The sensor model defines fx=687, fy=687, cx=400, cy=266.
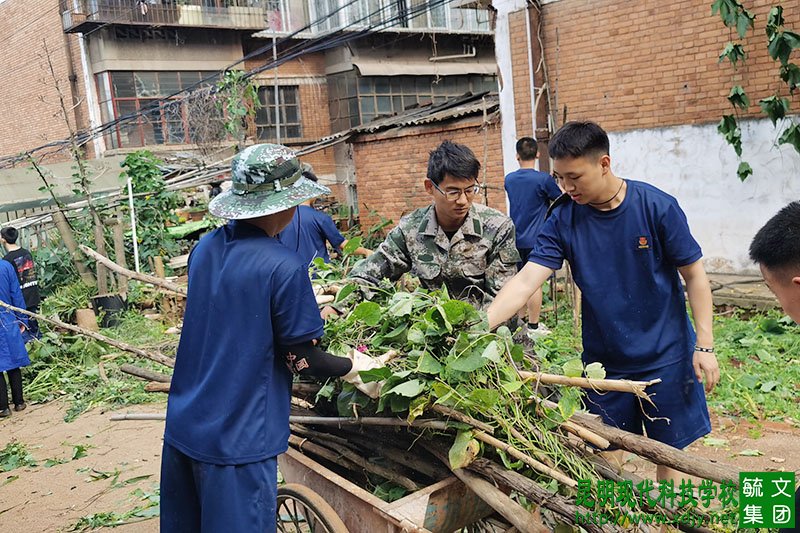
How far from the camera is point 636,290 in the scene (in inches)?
120

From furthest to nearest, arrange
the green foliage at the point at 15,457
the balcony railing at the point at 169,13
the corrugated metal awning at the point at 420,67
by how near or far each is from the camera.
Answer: the corrugated metal awning at the point at 420,67 → the balcony railing at the point at 169,13 → the green foliage at the point at 15,457

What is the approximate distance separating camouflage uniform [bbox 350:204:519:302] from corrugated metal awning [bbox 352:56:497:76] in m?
16.7

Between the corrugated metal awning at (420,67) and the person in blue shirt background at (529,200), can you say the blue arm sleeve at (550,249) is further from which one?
the corrugated metal awning at (420,67)

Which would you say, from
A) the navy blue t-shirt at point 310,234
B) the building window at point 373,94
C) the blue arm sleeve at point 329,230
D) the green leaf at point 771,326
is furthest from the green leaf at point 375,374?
the building window at point 373,94

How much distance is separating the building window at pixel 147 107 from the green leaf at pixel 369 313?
17136mm

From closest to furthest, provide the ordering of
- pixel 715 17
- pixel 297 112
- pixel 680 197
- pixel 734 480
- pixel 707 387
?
1. pixel 734 480
2. pixel 707 387
3. pixel 715 17
4. pixel 680 197
5. pixel 297 112

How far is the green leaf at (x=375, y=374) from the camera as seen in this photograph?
2479 mm

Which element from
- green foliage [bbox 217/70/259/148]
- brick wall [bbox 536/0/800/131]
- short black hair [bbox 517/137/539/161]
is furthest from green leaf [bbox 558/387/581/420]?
green foliage [bbox 217/70/259/148]

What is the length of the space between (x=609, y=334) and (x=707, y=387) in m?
0.45

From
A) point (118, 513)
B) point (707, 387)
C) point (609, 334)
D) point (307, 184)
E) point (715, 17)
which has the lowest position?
point (118, 513)

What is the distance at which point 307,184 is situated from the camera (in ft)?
8.10

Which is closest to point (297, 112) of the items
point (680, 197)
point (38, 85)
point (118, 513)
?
point (38, 85)

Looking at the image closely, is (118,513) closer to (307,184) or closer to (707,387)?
(307,184)

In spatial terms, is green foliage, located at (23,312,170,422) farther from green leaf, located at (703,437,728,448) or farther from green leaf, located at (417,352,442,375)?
green leaf, located at (417,352,442,375)
